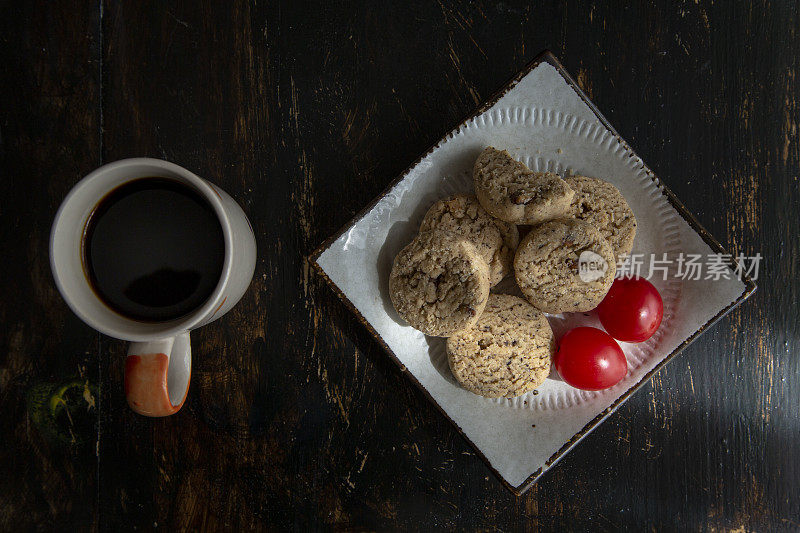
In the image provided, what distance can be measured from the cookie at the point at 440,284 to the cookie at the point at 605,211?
236 mm

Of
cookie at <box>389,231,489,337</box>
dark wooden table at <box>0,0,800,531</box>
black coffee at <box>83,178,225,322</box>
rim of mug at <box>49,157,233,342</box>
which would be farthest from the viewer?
dark wooden table at <box>0,0,800,531</box>

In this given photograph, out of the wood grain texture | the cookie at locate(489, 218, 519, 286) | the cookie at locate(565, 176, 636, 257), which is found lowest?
the wood grain texture

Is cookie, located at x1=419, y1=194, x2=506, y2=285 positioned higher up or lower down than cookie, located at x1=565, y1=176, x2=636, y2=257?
lower down

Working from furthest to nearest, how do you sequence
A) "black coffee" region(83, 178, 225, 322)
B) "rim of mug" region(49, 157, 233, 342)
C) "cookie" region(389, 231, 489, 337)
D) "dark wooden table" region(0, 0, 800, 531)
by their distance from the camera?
1. "dark wooden table" region(0, 0, 800, 531)
2. "cookie" region(389, 231, 489, 337)
3. "black coffee" region(83, 178, 225, 322)
4. "rim of mug" region(49, 157, 233, 342)

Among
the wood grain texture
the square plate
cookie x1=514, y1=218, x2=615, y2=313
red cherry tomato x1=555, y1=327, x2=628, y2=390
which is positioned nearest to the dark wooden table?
the wood grain texture

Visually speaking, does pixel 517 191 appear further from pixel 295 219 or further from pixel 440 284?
pixel 295 219

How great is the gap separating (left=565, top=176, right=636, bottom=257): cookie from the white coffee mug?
0.67 m

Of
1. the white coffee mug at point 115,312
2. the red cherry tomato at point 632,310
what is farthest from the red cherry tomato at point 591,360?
the white coffee mug at point 115,312

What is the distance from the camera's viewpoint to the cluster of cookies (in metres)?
1.01

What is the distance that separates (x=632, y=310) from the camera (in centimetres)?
106

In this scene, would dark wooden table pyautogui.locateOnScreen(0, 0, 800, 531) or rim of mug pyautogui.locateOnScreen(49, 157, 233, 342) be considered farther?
dark wooden table pyautogui.locateOnScreen(0, 0, 800, 531)

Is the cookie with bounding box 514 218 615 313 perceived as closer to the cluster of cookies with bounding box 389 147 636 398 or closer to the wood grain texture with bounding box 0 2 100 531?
the cluster of cookies with bounding box 389 147 636 398

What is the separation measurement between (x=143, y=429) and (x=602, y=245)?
1.05 meters

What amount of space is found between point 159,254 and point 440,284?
505 millimetres
